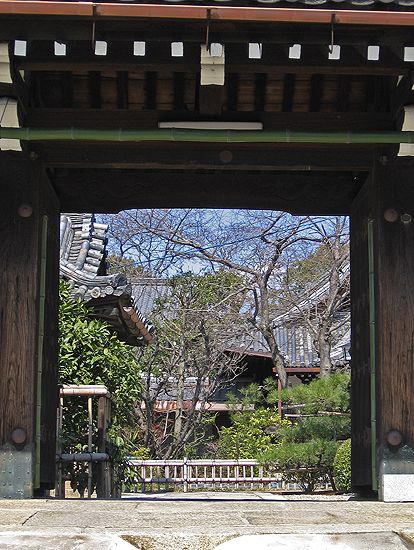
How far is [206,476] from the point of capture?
67.2 feet

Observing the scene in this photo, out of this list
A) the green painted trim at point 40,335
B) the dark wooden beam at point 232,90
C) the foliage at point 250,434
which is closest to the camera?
the green painted trim at point 40,335

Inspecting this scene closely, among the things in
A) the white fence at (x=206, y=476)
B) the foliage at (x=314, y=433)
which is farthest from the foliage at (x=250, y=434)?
the foliage at (x=314, y=433)

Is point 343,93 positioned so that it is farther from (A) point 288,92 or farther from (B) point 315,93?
(A) point 288,92

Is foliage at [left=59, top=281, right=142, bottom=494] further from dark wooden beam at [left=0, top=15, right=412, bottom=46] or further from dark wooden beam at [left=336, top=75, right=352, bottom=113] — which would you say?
dark wooden beam at [left=0, top=15, right=412, bottom=46]

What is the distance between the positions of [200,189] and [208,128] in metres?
1.37

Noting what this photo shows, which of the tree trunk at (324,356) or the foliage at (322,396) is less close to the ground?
the tree trunk at (324,356)

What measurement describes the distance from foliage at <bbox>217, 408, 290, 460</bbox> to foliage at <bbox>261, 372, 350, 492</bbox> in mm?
5310

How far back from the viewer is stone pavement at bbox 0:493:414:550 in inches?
144

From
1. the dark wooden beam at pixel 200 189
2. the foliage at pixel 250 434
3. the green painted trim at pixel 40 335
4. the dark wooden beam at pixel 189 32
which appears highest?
→ the dark wooden beam at pixel 189 32

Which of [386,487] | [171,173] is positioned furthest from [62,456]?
[386,487]

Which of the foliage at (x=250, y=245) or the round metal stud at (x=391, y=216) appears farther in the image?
the foliage at (x=250, y=245)

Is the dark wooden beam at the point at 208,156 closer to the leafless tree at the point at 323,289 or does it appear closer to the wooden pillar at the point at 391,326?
the wooden pillar at the point at 391,326

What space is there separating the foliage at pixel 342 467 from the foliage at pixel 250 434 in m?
Result: 6.50

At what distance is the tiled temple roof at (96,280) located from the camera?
10641 mm
